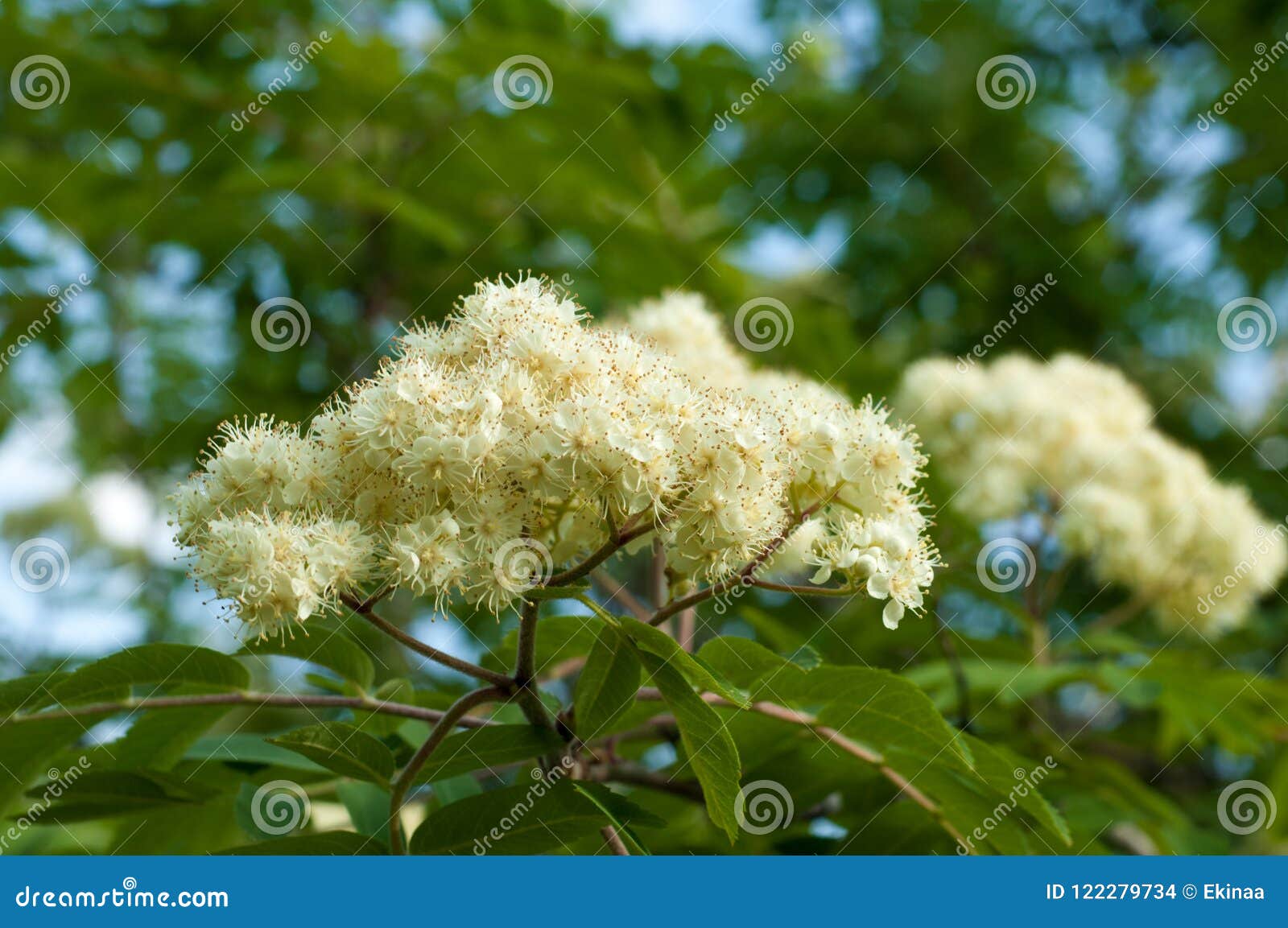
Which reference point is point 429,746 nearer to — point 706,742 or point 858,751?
point 706,742

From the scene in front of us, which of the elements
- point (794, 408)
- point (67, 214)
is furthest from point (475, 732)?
point (67, 214)

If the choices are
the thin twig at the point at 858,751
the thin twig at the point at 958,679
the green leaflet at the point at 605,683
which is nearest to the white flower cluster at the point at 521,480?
the green leaflet at the point at 605,683

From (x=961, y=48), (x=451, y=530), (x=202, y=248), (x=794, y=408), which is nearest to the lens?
(x=451, y=530)

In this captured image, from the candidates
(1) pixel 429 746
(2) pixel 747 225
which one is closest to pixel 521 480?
(1) pixel 429 746

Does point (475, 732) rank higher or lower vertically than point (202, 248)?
lower

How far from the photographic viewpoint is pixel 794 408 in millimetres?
2096

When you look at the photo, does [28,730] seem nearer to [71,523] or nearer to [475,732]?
[475,732]

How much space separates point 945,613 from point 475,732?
2697 mm

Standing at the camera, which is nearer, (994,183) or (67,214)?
(67,214)

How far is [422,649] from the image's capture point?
65.9 inches

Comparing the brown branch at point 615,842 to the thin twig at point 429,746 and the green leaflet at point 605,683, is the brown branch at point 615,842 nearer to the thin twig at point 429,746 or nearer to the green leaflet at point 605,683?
the green leaflet at point 605,683

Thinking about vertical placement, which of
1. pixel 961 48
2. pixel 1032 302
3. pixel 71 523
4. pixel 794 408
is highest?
pixel 71 523

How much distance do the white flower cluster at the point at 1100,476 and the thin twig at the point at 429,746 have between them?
2.55 meters

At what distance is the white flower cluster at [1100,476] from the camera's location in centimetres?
404
